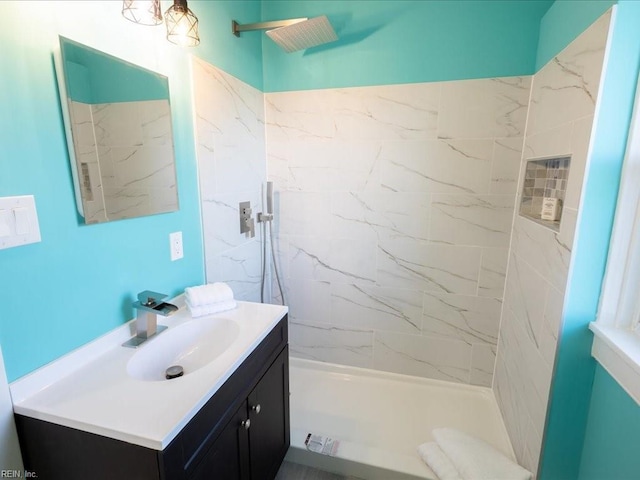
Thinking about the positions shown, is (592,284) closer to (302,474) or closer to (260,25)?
(302,474)

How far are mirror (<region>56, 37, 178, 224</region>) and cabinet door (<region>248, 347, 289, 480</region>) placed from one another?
845 millimetres

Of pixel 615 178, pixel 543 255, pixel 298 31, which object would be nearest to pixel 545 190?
pixel 543 255

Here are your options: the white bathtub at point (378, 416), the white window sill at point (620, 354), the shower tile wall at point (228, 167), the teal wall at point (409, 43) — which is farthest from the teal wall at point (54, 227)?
the white window sill at point (620, 354)

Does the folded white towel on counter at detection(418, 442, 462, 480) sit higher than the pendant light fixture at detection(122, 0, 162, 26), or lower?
lower

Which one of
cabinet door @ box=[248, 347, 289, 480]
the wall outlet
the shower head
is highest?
the shower head

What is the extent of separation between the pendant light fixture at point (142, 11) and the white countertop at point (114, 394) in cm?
105

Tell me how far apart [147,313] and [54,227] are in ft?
1.39

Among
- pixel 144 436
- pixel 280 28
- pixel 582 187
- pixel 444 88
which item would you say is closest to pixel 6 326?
pixel 144 436

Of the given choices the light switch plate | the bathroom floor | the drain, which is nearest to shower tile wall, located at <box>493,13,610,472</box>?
the bathroom floor

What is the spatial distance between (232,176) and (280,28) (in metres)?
0.82

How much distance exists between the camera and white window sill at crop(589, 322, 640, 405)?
1.04m

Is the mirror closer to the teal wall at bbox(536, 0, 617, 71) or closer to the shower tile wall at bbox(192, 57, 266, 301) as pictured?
the shower tile wall at bbox(192, 57, 266, 301)

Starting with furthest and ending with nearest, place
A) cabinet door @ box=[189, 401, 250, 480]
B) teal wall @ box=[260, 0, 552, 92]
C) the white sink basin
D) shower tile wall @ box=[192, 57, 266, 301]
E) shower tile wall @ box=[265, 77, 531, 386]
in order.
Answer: shower tile wall @ box=[265, 77, 531, 386]
teal wall @ box=[260, 0, 552, 92]
shower tile wall @ box=[192, 57, 266, 301]
the white sink basin
cabinet door @ box=[189, 401, 250, 480]

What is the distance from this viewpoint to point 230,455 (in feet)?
3.61
